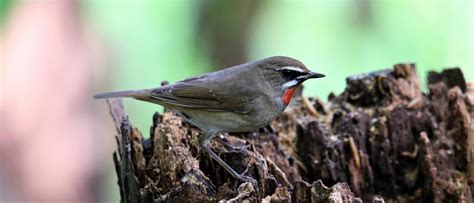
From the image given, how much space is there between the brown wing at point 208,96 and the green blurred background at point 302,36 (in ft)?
12.8

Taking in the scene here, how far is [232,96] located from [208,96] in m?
0.20

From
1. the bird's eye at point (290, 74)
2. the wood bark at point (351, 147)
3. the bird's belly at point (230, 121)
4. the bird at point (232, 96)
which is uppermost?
the bird's eye at point (290, 74)

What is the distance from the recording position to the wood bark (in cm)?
523

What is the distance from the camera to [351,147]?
612 cm

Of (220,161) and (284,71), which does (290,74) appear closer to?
(284,71)

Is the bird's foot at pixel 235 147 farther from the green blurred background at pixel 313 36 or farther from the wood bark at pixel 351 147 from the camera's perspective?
the green blurred background at pixel 313 36

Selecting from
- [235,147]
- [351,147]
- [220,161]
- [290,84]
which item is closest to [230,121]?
[235,147]

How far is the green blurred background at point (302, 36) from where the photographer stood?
986 centimetres

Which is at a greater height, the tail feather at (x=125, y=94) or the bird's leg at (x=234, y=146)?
the tail feather at (x=125, y=94)

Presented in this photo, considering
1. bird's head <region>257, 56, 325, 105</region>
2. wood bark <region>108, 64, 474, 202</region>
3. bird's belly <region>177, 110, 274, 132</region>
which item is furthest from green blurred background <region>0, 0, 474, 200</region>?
bird's belly <region>177, 110, 274, 132</region>

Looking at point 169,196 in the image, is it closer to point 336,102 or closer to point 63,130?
point 336,102

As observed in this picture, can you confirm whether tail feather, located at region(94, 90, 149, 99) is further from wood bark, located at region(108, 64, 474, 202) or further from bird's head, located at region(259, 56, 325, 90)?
bird's head, located at region(259, 56, 325, 90)

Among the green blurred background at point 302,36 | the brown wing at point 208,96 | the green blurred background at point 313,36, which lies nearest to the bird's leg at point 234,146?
the brown wing at point 208,96

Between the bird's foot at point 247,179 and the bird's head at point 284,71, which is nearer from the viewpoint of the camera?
Answer: the bird's foot at point 247,179
